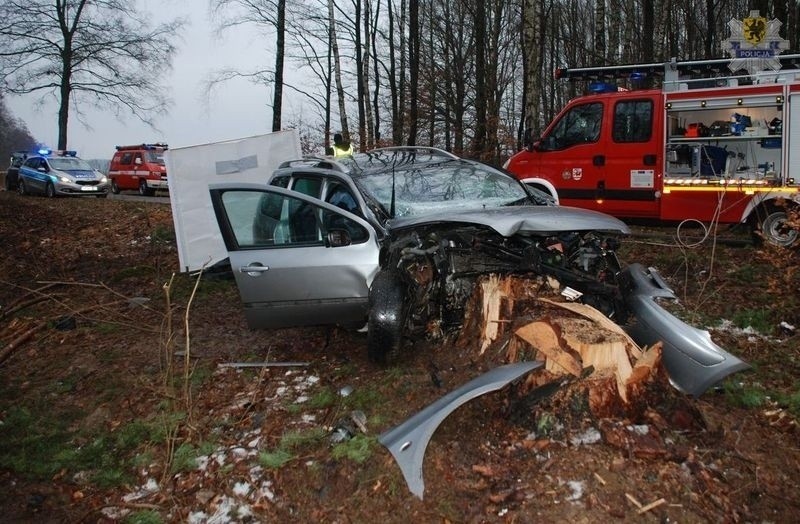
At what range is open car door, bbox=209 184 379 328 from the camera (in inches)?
190

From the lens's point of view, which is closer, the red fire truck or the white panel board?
the red fire truck

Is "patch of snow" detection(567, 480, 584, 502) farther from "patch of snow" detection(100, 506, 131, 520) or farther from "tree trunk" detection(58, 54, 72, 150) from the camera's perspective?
"tree trunk" detection(58, 54, 72, 150)

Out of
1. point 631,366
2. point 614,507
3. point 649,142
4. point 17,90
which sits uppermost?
point 17,90

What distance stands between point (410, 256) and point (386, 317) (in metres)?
0.51

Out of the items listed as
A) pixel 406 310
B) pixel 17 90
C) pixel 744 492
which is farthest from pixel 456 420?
pixel 17 90

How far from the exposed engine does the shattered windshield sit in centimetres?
81

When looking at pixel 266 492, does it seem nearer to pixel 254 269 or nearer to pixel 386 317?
pixel 386 317

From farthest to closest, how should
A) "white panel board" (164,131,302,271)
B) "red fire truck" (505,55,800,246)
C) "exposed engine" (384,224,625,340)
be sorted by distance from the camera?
1. "white panel board" (164,131,302,271)
2. "red fire truck" (505,55,800,246)
3. "exposed engine" (384,224,625,340)

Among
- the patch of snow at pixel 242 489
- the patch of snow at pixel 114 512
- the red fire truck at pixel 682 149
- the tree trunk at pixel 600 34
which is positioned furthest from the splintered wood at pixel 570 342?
the tree trunk at pixel 600 34

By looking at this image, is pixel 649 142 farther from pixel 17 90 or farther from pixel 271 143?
pixel 17 90

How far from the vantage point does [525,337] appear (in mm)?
3744

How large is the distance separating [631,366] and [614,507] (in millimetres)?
870

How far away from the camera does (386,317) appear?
14.0 feet

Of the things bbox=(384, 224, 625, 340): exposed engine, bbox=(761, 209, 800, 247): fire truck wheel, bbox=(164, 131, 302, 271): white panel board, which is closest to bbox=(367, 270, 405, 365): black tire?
bbox=(384, 224, 625, 340): exposed engine
